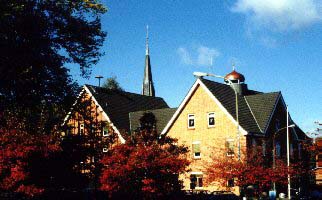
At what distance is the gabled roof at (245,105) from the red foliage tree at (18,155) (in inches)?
935

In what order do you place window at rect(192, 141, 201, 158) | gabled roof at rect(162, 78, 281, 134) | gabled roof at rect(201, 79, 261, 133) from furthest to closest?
window at rect(192, 141, 201, 158), gabled roof at rect(162, 78, 281, 134), gabled roof at rect(201, 79, 261, 133)

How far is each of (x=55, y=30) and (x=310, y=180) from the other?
3799 cm

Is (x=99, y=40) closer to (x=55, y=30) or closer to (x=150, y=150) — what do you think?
(x=55, y=30)

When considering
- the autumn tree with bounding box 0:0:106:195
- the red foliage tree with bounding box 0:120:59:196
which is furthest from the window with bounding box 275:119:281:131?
the red foliage tree with bounding box 0:120:59:196

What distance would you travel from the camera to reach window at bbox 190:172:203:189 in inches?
1874

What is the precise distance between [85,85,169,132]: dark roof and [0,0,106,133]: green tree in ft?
64.4

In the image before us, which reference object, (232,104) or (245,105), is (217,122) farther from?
(245,105)

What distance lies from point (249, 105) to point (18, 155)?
3098 cm

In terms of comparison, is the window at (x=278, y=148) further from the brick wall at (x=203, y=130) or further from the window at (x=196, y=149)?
the window at (x=196, y=149)

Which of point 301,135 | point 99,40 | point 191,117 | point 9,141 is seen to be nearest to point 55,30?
point 99,40

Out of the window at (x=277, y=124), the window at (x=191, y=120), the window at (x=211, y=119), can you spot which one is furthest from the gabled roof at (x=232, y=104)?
the window at (x=191, y=120)

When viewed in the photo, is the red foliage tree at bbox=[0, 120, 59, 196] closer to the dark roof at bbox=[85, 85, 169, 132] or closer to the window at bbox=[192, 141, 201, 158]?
the window at bbox=[192, 141, 201, 158]

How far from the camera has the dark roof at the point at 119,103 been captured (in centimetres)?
5603

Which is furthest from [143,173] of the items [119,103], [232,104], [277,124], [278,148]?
[119,103]
